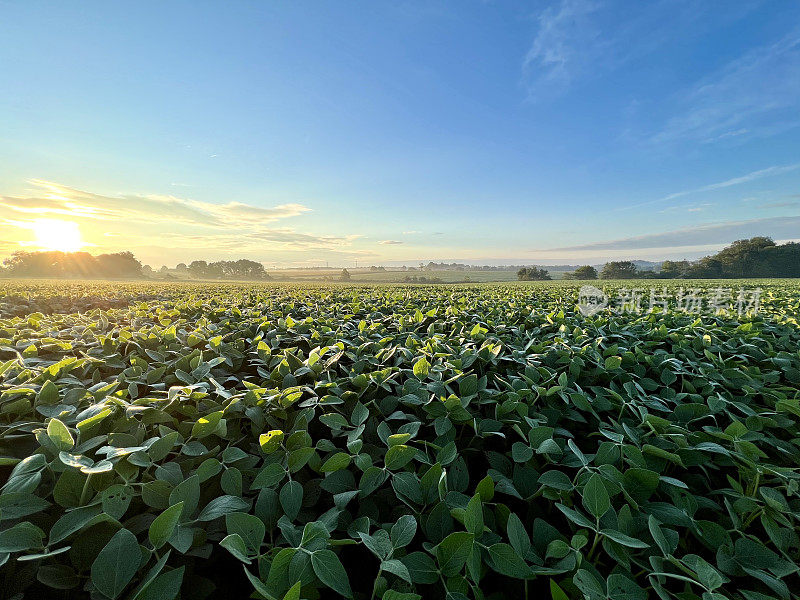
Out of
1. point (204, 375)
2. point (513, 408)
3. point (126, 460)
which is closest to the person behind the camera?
point (126, 460)

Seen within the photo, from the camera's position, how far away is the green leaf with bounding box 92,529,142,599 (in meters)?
0.81

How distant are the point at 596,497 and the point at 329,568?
31.5 inches

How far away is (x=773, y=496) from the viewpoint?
49.4 inches

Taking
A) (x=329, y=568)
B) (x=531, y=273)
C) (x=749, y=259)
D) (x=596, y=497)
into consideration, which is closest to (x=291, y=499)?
(x=329, y=568)

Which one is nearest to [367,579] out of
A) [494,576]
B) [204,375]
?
[494,576]

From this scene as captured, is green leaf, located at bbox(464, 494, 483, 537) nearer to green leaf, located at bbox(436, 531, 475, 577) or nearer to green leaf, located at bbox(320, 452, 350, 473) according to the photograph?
green leaf, located at bbox(436, 531, 475, 577)

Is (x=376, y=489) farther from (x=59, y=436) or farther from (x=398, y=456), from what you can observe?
(x=59, y=436)

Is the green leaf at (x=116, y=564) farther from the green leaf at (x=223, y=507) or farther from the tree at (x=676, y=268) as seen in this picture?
the tree at (x=676, y=268)

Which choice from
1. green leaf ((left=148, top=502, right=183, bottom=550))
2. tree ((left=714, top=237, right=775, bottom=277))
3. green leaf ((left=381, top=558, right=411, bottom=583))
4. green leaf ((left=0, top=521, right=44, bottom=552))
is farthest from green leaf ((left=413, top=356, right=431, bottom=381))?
tree ((left=714, top=237, right=775, bottom=277))

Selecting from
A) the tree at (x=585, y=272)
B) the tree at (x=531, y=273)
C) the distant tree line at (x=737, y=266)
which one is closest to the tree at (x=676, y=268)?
the distant tree line at (x=737, y=266)

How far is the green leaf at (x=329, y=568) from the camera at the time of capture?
0.83 meters

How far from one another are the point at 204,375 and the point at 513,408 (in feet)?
5.34

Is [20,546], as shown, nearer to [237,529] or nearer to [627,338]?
[237,529]

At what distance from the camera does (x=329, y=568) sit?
85 cm
